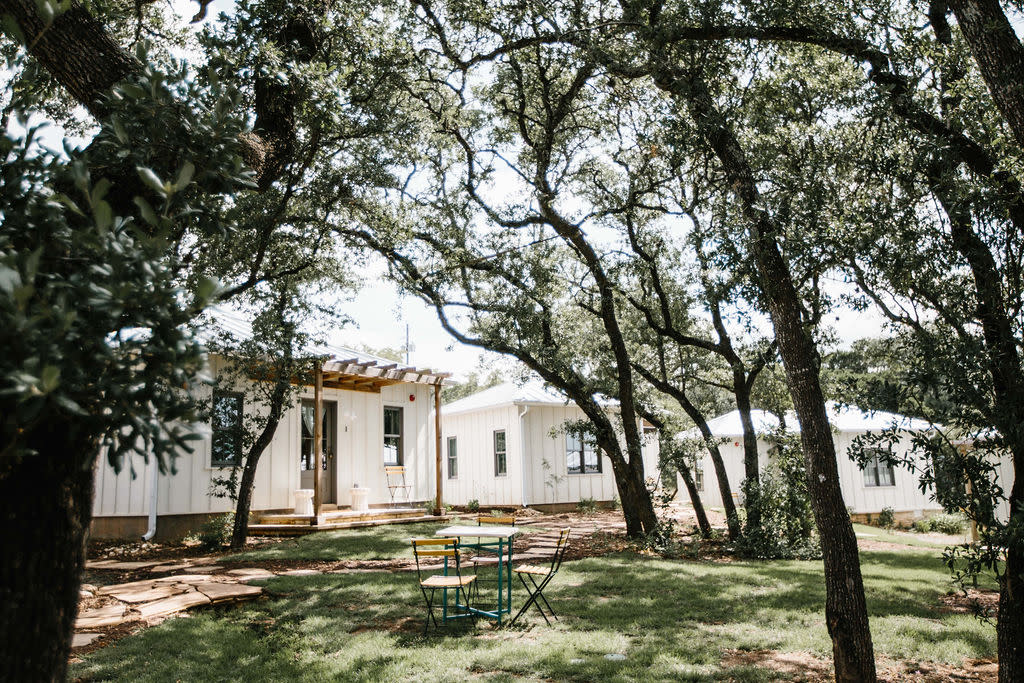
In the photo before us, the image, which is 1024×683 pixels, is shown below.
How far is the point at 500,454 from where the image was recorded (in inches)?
816

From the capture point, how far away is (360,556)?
10.6 metres

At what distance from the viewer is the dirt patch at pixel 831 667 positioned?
17.1 feet

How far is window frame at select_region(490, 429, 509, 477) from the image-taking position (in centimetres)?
2025

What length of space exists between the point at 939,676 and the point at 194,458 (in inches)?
499

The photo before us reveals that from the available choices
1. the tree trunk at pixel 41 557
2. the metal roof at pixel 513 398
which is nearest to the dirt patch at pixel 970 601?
the tree trunk at pixel 41 557

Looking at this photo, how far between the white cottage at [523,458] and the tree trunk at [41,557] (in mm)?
16624

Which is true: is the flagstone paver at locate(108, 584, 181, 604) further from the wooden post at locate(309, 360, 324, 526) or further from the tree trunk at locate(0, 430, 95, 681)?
the wooden post at locate(309, 360, 324, 526)

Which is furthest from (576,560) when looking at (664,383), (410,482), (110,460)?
(110,460)

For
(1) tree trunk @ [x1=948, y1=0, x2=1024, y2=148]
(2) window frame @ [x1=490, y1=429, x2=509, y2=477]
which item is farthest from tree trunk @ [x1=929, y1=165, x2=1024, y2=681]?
(2) window frame @ [x1=490, y1=429, x2=509, y2=477]

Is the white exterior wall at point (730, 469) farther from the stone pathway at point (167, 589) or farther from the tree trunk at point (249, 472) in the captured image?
the tree trunk at point (249, 472)

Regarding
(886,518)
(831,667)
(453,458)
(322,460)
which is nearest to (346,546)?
(322,460)

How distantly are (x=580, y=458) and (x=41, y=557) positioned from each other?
19225mm

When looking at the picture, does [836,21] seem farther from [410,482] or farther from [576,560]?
[410,482]

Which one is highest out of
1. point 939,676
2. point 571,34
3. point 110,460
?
point 571,34
